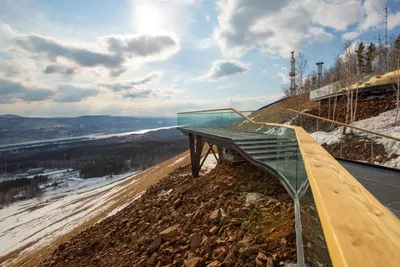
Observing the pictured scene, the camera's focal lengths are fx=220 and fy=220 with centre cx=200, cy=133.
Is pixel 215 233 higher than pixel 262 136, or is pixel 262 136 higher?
pixel 262 136

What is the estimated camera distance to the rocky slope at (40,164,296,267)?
4.10 metres

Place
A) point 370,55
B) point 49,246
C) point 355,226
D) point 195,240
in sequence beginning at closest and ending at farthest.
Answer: point 355,226 → point 195,240 → point 49,246 → point 370,55

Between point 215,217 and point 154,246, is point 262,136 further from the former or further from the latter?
point 154,246

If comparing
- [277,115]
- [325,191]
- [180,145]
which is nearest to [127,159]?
[180,145]

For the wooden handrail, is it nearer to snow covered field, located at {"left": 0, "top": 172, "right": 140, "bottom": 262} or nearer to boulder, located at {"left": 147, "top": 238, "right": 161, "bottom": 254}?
boulder, located at {"left": 147, "top": 238, "right": 161, "bottom": 254}

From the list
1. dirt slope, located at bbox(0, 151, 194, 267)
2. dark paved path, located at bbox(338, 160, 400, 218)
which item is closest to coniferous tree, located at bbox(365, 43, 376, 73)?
dirt slope, located at bbox(0, 151, 194, 267)

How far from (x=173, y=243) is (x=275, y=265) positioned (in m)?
2.83

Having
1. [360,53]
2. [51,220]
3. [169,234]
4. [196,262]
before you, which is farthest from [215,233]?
[360,53]

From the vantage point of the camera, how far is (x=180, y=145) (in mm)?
151375

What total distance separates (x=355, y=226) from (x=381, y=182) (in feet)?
20.2

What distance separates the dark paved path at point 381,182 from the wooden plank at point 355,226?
11.2 feet

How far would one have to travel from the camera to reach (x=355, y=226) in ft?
3.27

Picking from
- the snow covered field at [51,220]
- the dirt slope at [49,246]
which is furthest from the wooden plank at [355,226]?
the snow covered field at [51,220]

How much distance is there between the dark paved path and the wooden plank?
135 inches
